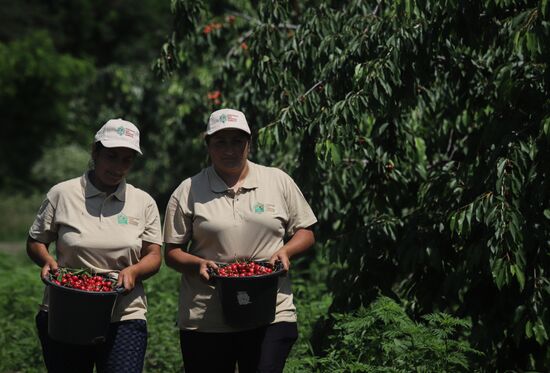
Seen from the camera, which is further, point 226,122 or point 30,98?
point 30,98

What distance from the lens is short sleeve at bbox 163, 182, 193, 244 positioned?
15.8ft

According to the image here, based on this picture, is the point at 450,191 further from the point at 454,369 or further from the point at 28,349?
the point at 28,349

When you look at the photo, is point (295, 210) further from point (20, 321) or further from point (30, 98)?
point (30, 98)

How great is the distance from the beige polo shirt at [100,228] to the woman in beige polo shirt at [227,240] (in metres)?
0.17

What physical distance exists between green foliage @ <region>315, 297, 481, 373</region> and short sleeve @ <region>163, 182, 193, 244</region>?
1.16m

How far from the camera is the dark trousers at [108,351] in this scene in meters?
4.68

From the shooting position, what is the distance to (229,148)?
15.5ft

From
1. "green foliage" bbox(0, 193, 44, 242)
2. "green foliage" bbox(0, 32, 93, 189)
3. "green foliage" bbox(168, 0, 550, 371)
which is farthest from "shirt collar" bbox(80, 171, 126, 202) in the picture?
"green foliage" bbox(0, 32, 93, 189)

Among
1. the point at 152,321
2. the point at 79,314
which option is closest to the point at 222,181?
the point at 79,314

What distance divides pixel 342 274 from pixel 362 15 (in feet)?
5.59

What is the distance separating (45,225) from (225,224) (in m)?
0.82

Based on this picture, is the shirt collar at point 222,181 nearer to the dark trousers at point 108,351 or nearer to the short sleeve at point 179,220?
the short sleeve at point 179,220

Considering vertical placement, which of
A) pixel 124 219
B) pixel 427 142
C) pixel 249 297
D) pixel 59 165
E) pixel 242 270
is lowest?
pixel 249 297

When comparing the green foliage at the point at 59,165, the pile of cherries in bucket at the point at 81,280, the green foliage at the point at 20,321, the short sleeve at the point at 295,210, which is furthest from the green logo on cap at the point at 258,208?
the green foliage at the point at 59,165
